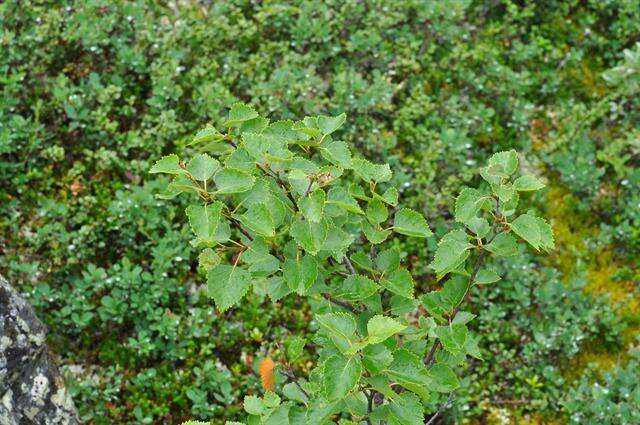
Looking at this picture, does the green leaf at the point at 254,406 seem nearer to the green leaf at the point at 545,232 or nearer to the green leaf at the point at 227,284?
the green leaf at the point at 227,284

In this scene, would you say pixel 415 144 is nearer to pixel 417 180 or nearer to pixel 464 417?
pixel 417 180

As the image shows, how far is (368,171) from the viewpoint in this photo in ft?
11.4

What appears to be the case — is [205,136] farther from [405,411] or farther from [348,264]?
[405,411]

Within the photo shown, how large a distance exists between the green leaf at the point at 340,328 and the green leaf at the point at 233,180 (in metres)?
0.64

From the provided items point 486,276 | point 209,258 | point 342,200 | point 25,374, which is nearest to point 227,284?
point 209,258

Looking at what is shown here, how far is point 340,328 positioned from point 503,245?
39.1 inches

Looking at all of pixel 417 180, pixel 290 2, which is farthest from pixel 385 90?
pixel 290 2

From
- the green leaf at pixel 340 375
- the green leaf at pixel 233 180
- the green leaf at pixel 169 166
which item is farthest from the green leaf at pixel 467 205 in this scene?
the green leaf at pixel 169 166

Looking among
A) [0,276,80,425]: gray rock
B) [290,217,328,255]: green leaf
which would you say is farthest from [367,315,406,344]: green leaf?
[0,276,80,425]: gray rock

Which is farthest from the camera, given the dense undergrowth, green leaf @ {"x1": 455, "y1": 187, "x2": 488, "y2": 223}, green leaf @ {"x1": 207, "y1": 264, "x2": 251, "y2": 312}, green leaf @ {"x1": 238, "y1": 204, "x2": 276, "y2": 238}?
the dense undergrowth

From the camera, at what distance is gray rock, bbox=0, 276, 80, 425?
15.0ft

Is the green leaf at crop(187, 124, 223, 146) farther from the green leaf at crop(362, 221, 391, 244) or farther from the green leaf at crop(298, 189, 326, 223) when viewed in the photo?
the green leaf at crop(362, 221, 391, 244)

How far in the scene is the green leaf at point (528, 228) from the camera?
3.23 m

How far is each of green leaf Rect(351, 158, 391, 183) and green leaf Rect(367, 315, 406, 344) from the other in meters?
0.74
